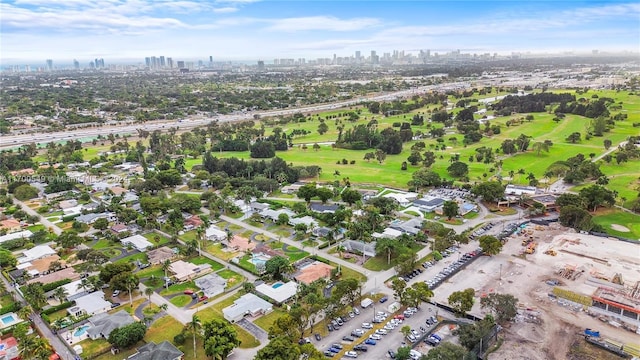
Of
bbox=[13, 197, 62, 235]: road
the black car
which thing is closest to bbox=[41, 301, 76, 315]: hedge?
bbox=[13, 197, 62, 235]: road

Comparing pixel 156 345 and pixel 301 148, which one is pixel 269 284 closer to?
pixel 156 345

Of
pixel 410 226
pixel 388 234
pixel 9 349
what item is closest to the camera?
pixel 9 349

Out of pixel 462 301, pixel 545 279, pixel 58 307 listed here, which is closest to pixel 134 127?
pixel 58 307

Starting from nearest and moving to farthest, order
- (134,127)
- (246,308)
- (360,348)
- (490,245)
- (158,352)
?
(158,352) < (360,348) < (246,308) < (490,245) < (134,127)

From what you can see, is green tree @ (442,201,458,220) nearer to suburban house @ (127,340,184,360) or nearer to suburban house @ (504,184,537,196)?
suburban house @ (504,184,537,196)

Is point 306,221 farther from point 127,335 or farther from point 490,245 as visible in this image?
point 127,335

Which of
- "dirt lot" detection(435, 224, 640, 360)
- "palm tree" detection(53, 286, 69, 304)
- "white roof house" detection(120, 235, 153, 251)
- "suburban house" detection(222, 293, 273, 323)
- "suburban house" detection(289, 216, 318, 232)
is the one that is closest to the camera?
"dirt lot" detection(435, 224, 640, 360)
